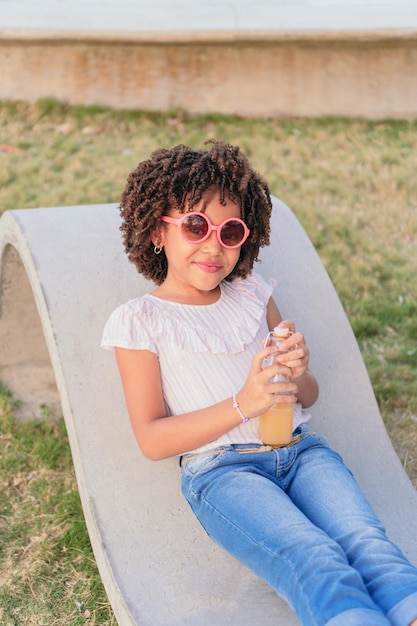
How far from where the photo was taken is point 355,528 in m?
2.52

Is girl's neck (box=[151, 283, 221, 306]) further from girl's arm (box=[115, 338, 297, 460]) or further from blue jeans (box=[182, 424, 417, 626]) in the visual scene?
blue jeans (box=[182, 424, 417, 626])

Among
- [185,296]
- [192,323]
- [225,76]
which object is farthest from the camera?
[225,76]

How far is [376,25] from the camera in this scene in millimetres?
7922

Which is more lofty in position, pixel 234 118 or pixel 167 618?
pixel 234 118

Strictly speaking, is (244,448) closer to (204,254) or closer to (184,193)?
(204,254)

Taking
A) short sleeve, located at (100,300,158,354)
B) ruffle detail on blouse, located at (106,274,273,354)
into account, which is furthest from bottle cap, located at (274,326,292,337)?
short sleeve, located at (100,300,158,354)

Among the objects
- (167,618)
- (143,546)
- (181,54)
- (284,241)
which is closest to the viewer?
(167,618)

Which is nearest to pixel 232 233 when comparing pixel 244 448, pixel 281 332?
pixel 281 332

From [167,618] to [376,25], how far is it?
6.58 m

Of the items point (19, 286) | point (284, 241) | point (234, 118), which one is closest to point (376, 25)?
point (234, 118)

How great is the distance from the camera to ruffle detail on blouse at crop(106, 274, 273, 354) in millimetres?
2918

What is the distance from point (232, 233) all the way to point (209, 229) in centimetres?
8

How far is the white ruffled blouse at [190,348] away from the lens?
290 cm

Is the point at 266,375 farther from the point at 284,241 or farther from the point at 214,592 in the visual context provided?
the point at 284,241
